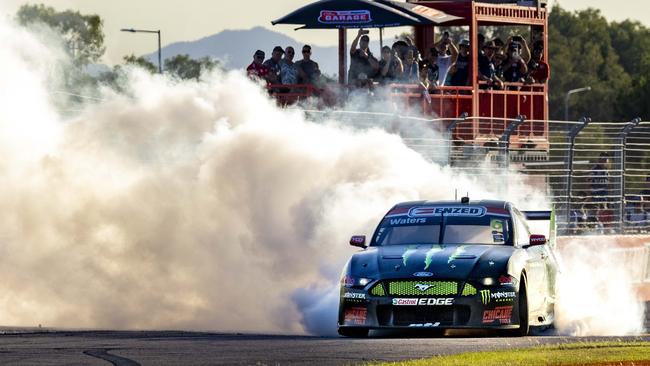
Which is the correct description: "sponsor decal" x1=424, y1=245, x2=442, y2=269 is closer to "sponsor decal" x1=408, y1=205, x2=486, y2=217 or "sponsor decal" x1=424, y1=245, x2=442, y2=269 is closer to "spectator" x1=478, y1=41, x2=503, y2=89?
"sponsor decal" x1=408, y1=205, x2=486, y2=217

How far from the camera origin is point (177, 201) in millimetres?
20891

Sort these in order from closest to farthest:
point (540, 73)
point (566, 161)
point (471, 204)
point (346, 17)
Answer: point (471, 204) < point (566, 161) < point (346, 17) < point (540, 73)

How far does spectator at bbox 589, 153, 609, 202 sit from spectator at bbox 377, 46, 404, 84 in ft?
10.7

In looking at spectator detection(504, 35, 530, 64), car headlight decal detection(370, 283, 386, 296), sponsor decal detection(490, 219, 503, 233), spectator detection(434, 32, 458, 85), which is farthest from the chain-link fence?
car headlight decal detection(370, 283, 386, 296)

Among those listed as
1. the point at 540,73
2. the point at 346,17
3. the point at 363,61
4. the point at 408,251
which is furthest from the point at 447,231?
the point at 540,73

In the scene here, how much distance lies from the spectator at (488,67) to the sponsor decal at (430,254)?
13.6m

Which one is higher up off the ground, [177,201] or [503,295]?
[177,201]

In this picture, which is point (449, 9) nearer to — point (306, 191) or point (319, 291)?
point (306, 191)

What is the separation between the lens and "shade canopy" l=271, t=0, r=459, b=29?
27344 mm

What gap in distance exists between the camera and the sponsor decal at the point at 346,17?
1078 inches

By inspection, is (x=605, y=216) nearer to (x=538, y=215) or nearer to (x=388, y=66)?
(x=388, y=66)

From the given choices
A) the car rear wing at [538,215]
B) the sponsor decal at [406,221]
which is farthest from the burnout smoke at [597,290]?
the sponsor decal at [406,221]

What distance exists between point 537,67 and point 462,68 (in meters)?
2.40

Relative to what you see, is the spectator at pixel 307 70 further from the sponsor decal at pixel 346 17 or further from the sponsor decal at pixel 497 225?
the sponsor decal at pixel 497 225
